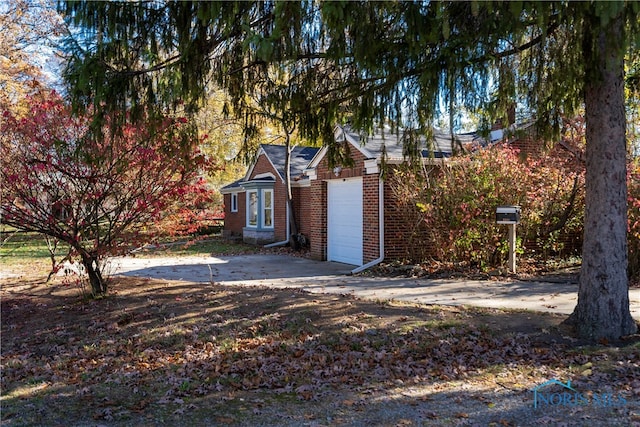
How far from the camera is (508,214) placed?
1027 cm

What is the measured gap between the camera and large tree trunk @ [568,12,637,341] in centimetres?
568

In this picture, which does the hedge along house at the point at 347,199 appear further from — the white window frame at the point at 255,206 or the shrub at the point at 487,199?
the shrub at the point at 487,199

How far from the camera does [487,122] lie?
7137 mm

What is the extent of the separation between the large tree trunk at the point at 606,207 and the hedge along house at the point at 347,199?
207 cm

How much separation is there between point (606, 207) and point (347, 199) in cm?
874

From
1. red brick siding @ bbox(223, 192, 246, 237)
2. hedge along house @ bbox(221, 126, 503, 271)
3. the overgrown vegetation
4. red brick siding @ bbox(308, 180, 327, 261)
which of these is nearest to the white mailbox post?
the overgrown vegetation

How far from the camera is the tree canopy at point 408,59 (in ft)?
17.0

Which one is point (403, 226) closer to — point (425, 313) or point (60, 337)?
point (425, 313)

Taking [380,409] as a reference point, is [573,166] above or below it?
above

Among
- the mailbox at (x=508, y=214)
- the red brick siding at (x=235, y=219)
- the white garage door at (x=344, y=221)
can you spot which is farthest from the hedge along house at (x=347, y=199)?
the red brick siding at (x=235, y=219)

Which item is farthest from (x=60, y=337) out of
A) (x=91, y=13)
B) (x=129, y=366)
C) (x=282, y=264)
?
(x=282, y=264)

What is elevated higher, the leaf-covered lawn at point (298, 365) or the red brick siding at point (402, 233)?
the red brick siding at point (402, 233)

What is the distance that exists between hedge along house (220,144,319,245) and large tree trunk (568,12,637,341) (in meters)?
13.9

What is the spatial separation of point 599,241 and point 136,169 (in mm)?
7029
